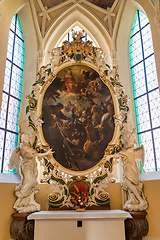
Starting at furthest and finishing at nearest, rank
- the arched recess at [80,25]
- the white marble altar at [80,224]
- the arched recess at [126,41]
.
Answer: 1. the arched recess at [80,25]
2. the arched recess at [126,41]
3. the white marble altar at [80,224]

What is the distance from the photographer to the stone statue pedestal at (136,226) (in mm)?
5434

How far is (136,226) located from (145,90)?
442cm

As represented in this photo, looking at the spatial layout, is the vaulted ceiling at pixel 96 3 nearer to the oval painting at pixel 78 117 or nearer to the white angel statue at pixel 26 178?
the oval painting at pixel 78 117

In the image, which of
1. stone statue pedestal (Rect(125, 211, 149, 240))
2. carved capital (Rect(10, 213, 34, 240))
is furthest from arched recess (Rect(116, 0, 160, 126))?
carved capital (Rect(10, 213, 34, 240))

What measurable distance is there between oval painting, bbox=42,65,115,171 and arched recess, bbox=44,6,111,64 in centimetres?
239

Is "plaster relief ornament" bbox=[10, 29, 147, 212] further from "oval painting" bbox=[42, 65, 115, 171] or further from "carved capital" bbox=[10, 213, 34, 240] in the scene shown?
"carved capital" bbox=[10, 213, 34, 240]

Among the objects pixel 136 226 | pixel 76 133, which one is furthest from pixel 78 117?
pixel 136 226

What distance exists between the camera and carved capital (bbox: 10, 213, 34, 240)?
17.7 feet

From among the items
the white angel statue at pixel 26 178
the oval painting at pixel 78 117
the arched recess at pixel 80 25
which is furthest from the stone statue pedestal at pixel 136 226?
the arched recess at pixel 80 25

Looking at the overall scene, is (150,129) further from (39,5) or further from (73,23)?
(39,5)

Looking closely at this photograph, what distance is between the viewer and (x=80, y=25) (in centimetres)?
975

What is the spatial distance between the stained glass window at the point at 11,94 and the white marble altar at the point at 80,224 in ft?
7.59

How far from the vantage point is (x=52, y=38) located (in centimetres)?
924

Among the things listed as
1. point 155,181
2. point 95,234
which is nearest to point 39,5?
point 155,181
